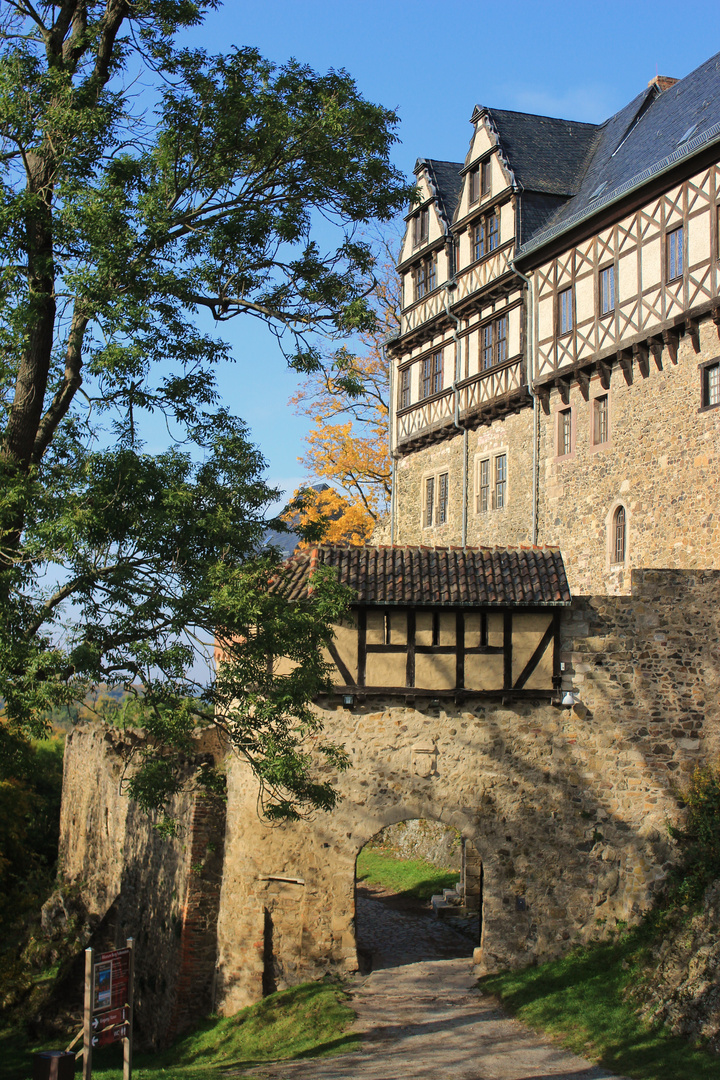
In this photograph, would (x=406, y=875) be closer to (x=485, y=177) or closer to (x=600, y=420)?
(x=600, y=420)

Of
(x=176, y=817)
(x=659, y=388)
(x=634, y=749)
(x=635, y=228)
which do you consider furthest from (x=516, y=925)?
(x=635, y=228)

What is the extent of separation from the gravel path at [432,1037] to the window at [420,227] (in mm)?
19249

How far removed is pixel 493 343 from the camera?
81.7 feet

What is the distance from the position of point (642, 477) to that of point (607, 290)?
3.99 m

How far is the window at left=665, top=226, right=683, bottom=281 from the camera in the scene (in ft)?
61.1

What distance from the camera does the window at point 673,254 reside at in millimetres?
18609

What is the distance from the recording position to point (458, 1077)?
38.0ft

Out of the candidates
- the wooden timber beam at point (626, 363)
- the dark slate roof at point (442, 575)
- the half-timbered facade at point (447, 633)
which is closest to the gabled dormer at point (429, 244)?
the wooden timber beam at point (626, 363)

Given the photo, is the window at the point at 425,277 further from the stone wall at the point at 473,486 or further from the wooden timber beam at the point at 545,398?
the wooden timber beam at the point at 545,398

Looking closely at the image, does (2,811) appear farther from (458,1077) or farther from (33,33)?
(33,33)

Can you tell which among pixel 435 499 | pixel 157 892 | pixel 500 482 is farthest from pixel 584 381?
pixel 157 892

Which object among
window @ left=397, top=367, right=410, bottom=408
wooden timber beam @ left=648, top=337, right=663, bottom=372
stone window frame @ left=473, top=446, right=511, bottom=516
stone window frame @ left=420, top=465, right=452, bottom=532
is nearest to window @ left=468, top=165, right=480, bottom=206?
window @ left=397, top=367, right=410, bottom=408

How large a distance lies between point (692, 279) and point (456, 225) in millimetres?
9563

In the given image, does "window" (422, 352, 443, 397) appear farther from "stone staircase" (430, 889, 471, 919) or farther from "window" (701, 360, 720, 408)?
"stone staircase" (430, 889, 471, 919)
